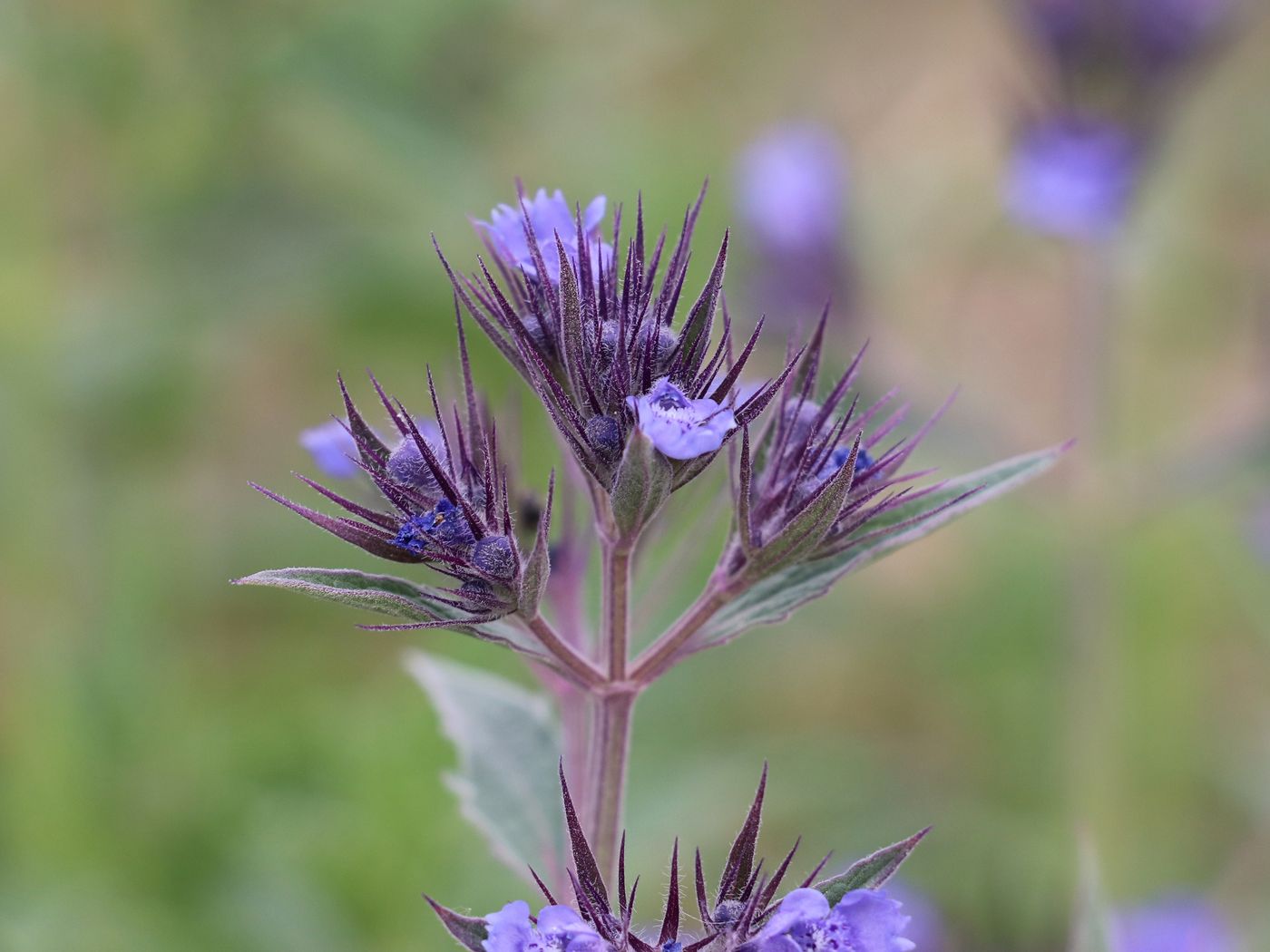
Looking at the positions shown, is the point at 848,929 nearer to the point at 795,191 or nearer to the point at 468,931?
the point at 468,931

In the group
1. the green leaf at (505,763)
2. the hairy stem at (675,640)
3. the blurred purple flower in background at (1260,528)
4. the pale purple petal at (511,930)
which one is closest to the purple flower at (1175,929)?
the blurred purple flower in background at (1260,528)

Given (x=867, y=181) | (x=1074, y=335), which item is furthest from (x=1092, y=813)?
(x=867, y=181)

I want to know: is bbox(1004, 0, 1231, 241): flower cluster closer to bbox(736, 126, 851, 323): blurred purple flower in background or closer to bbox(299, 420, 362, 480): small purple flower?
bbox(736, 126, 851, 323): blurred purple flower in background

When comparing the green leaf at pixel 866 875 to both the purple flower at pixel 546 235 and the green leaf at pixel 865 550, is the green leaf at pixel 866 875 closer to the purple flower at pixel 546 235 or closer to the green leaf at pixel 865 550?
the green leaf at pixel 865 550

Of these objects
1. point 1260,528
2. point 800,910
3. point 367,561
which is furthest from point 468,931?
point 1260,528

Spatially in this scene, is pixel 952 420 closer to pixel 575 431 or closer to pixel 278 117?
Answer: pixel 278 117

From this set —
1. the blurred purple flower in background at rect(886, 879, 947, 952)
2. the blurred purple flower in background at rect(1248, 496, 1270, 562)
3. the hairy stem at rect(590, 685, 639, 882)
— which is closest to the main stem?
the hairy stem at rect(590, 685, 639, 882)
